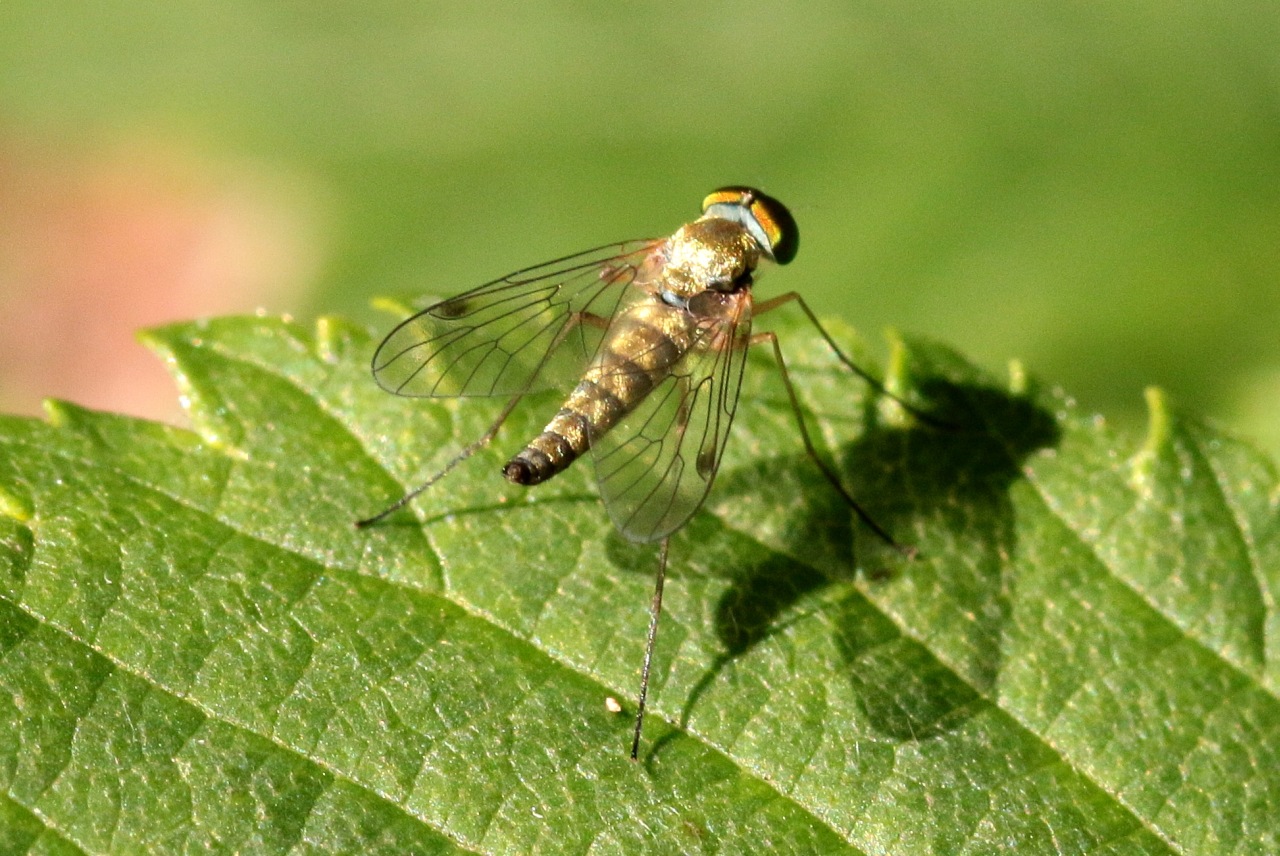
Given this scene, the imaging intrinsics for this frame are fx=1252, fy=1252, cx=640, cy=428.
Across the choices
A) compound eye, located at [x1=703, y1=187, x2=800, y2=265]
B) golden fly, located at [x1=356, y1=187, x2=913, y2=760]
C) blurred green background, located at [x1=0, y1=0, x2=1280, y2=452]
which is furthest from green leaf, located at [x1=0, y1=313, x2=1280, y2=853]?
blurred green background, located at [x1=0, y1=0, x2=1280, y2=452]

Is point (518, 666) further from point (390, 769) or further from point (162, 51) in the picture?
point (162, 51)

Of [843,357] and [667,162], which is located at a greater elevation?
[667,162]

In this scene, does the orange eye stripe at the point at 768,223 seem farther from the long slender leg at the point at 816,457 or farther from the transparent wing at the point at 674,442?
the transparent wing at the point at 674,442

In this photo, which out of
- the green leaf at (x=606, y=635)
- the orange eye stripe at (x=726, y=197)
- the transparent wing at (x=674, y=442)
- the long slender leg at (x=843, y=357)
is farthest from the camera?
the orange eye stripe at (x=726, y=197)

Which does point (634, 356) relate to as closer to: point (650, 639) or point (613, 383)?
point (613, 383)

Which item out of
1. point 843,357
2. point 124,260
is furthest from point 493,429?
point 124,260

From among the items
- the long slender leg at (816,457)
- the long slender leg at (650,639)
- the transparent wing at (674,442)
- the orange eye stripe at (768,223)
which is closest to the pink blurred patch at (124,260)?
the orange eye stripe at (768,223)

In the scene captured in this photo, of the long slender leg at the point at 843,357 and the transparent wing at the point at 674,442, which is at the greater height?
the long slender leg at the point at 843,357
